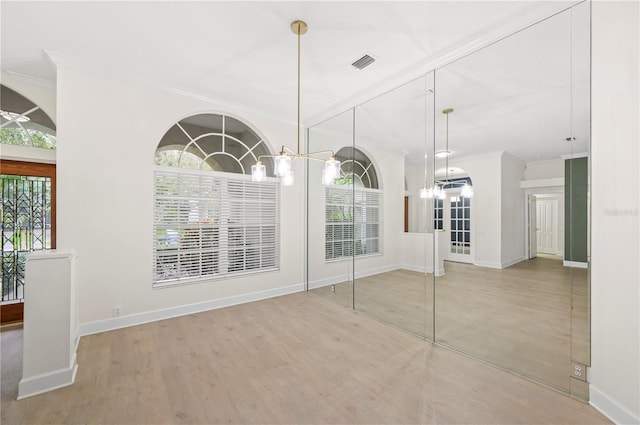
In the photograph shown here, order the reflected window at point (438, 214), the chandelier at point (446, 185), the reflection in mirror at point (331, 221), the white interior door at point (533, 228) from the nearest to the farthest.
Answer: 1. the white interior door at point (533, 228)
2. the chandelier at point (446, 185)
3. the reflected window at point (438, 214)
4. the reflection in mirror at point (331, 221)

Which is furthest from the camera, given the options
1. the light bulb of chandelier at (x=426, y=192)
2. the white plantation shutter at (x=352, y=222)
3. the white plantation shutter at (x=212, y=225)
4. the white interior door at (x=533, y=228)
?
the white plantation shutter at (x=352, y=222)

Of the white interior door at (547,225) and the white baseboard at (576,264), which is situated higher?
the white interior door at (547,225)

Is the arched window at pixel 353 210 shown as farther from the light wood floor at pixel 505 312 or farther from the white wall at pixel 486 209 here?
the white wall at pixel 486 209

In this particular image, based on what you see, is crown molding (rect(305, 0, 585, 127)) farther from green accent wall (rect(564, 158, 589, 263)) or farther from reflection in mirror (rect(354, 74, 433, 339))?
green accent wall (rect(564, 158, 589, 263))

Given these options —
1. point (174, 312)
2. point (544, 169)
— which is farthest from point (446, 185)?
point (174, 312)

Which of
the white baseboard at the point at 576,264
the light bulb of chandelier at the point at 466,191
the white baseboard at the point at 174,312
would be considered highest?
the light bulb of chandelier at the point at 466,191

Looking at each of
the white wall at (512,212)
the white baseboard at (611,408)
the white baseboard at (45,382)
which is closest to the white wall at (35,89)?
the white baseboard at (45,382)

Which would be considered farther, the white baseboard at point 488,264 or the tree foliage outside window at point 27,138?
the tree foliage outside window at point 27,138

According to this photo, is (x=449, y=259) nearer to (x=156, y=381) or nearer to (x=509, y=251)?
(x=509, y=251)

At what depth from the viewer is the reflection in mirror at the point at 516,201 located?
2.04 meters

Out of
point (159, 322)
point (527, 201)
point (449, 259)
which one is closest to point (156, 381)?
point (159, 322)

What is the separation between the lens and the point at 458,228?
9.07ft

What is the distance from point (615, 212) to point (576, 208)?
238 mm

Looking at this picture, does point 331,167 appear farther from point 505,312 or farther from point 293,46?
point 505,312
